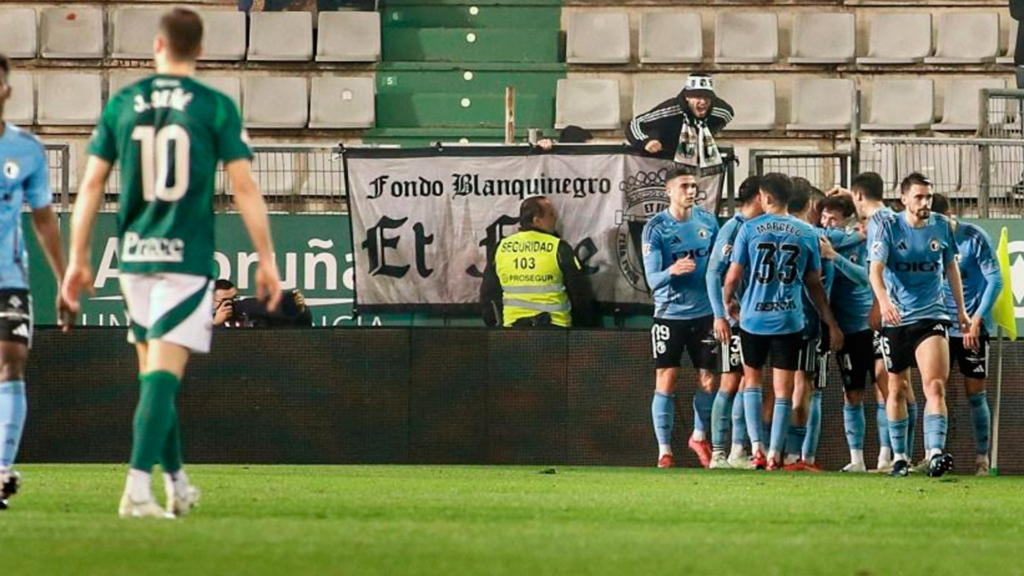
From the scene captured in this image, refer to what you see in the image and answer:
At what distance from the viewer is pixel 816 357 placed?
51.3 ft

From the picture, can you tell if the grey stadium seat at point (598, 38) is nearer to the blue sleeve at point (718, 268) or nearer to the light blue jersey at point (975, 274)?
the blue sleeve at point (718, 268)

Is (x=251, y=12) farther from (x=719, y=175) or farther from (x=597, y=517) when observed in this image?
(x=597, y=517)

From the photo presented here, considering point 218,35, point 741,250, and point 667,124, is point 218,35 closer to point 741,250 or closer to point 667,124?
point 667,124

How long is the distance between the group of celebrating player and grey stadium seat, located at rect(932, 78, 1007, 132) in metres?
5.29

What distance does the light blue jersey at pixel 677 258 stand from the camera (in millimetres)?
15609

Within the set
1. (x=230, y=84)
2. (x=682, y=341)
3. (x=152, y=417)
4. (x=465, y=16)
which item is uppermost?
(x=465, y=16)

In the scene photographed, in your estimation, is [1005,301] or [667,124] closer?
[1005,301]

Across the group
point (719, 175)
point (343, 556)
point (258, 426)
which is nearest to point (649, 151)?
point (719, 175)

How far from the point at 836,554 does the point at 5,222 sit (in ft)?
14.1

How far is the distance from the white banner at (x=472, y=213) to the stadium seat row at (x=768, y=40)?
5244mm

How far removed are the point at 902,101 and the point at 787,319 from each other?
22.9ft

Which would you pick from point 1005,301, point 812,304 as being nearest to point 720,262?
point 812,304

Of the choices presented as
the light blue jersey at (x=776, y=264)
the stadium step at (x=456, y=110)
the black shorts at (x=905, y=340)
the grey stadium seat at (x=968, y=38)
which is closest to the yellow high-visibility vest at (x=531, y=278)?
the light blue jersey at (x=776, y=264)

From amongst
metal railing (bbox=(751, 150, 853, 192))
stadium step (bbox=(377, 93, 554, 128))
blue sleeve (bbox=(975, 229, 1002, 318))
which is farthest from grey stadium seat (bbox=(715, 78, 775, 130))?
blue sleeve (bbox=(975, 229, 1002, 318))
